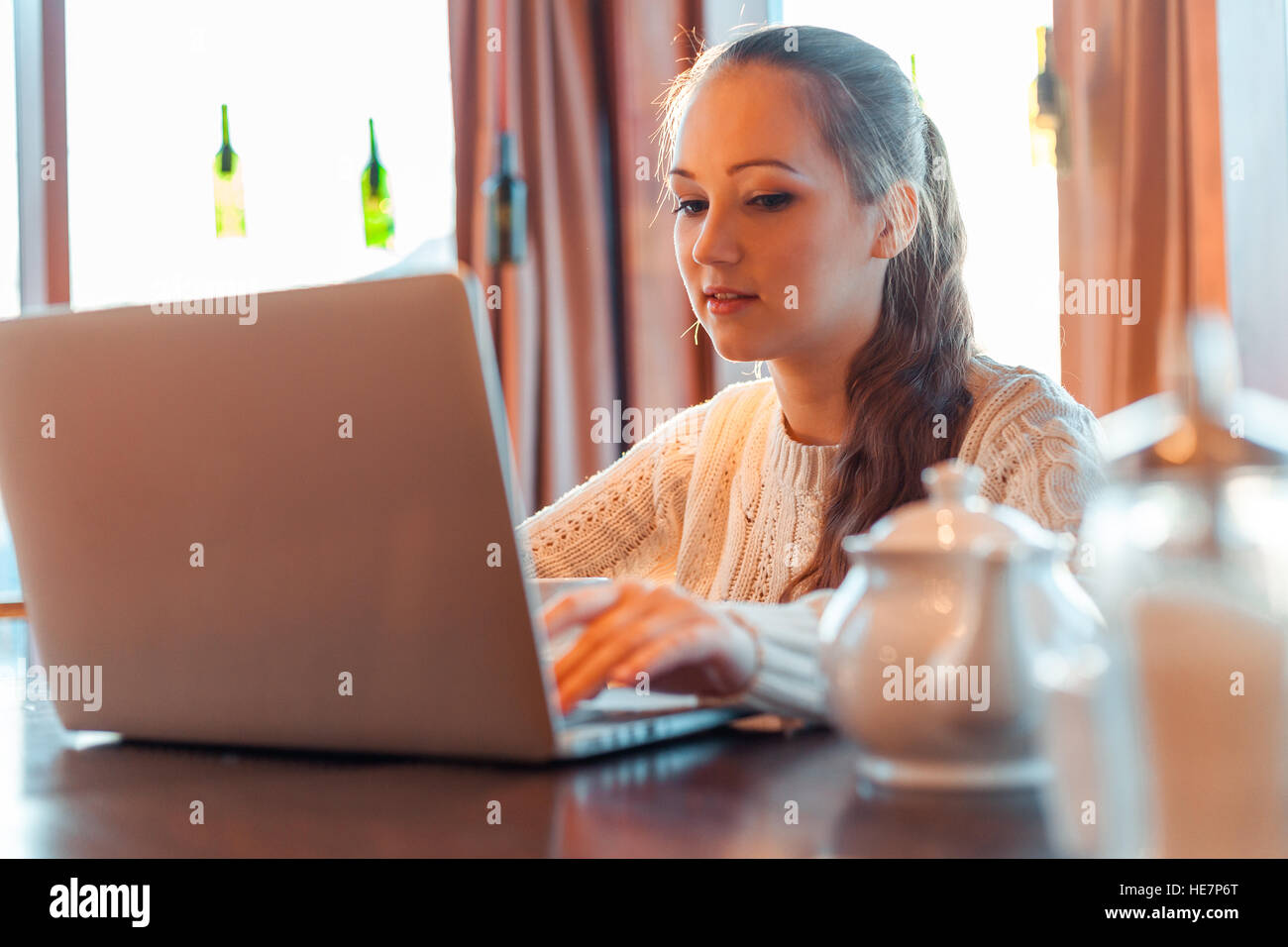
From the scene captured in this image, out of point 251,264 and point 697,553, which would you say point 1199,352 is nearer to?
point 697,553

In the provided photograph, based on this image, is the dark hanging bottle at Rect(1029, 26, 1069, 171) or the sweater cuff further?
the dark hanging bottle at Rect(1029, 26, 1069, 171)

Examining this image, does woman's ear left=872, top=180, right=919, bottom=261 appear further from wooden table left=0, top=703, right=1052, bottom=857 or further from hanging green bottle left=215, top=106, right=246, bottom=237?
hanging green bottle left=215, top=106, right=246, bottom=237

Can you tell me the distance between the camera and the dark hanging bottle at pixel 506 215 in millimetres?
3084

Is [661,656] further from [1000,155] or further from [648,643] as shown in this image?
[1000,155]

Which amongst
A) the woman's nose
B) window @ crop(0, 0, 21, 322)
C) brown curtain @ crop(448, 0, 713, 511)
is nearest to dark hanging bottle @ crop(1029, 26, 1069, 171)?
brown curtain @ crop(448, 0, 713, 511)

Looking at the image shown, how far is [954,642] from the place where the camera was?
59 centimetres

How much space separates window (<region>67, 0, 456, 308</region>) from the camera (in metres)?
3.29

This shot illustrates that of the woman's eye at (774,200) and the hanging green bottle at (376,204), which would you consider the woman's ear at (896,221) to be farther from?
the hanging green bottle at (376,204)

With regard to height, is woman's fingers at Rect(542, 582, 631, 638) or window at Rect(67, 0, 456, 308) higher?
window at Rect(67, 0, 456, 308)

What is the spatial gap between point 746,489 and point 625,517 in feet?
0.58

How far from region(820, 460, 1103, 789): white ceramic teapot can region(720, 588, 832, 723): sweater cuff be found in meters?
0.16

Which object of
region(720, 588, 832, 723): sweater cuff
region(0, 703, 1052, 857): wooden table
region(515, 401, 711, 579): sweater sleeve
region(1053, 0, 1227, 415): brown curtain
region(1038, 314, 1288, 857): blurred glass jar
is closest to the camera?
region(1038, 314, 1288, 857): blurred glass jar
